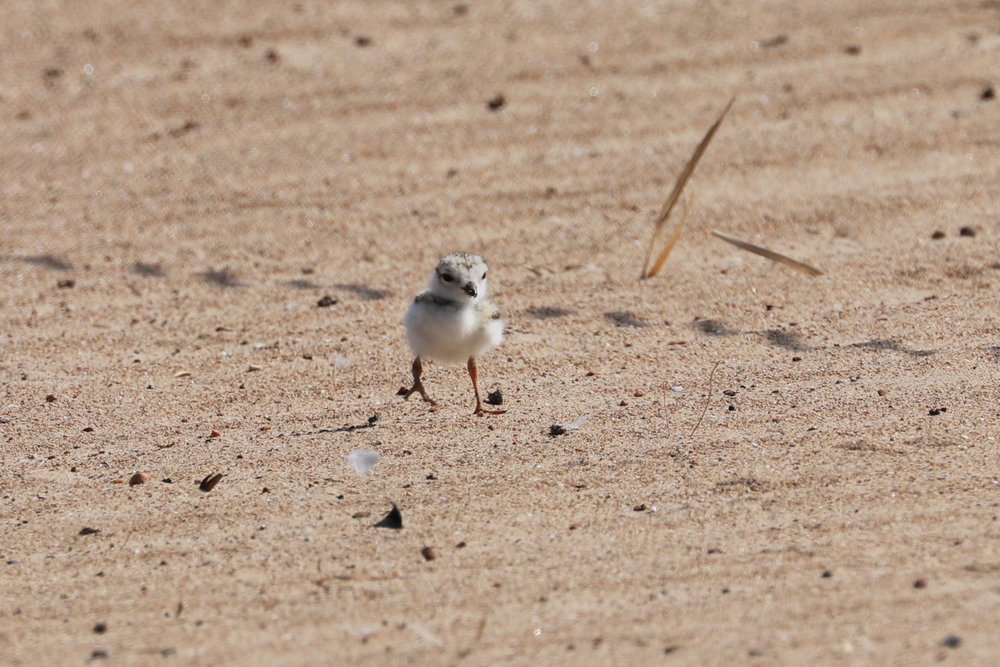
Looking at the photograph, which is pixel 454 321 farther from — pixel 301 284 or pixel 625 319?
pixel 301 284

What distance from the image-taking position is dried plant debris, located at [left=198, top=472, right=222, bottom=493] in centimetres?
580

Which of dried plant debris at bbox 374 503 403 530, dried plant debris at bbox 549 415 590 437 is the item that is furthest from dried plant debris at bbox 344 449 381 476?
dried plant debris at bbox 549 415 590 437

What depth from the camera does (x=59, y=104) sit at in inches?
430

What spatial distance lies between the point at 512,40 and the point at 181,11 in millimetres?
3177

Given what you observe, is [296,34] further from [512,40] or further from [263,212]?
[263,212]

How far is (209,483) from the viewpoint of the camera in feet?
19.1

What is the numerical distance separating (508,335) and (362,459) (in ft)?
6.08

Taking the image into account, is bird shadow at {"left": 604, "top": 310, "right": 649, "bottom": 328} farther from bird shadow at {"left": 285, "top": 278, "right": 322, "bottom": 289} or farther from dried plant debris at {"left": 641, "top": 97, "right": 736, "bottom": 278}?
bird shadow at {"left": 285, "top": 278, "right": 322, "bottom": 289}

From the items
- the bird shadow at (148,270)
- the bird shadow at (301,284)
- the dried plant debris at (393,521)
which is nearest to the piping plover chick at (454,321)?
the dried plant debris at (393,521)

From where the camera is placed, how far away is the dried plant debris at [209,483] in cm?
580

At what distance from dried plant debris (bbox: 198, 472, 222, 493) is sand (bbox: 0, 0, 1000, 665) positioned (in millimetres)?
71

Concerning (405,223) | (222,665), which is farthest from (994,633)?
(405,223)

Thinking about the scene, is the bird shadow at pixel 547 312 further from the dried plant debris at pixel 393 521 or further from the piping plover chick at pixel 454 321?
the dried plant debris at pixel 393 521

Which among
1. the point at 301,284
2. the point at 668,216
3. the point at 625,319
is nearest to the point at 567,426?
the point at 625,319
